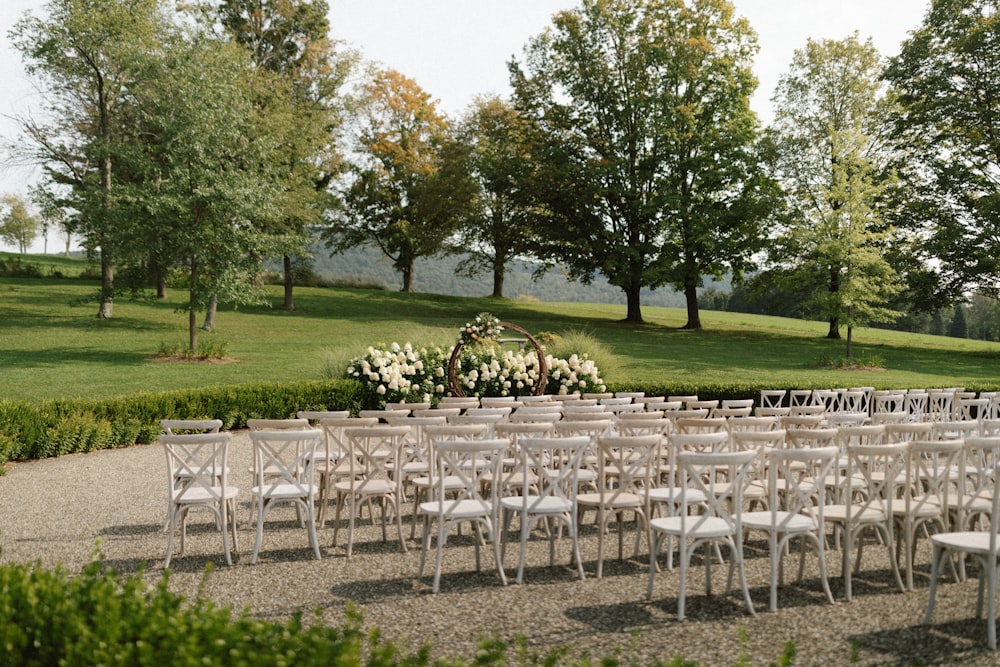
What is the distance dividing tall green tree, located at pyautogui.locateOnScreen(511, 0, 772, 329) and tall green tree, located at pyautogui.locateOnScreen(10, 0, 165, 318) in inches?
721

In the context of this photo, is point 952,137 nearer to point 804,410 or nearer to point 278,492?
point 804,410

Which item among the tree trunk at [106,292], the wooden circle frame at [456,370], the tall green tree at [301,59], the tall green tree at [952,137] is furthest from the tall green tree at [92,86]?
the tall green tree at [952,137]

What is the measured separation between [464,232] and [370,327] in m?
14.1

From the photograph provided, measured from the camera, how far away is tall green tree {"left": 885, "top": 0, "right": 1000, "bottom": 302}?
35281 mm

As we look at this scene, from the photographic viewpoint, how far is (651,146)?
3891 cm

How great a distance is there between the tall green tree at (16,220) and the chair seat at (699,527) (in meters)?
76.2

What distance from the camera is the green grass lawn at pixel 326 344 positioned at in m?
19.6

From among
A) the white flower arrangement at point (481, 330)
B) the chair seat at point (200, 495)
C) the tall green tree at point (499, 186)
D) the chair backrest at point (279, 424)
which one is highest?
the tall green tree at point (499, 186)

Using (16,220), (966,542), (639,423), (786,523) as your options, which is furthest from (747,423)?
(16,220)

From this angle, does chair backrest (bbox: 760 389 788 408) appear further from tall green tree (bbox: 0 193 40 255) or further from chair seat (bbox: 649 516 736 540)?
tall green tree (bbox: 0 193 40 255)

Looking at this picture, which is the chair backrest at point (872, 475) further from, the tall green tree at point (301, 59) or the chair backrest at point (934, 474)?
the tall green tree at point (301, 59)

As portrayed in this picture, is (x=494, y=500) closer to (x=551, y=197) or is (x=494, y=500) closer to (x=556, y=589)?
(x=556, y=589)

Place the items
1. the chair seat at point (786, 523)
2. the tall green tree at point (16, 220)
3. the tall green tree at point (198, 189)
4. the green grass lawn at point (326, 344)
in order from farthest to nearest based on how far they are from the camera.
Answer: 1. the tall green tree at point (16, 220)
2. the tall green tree at point (198, 189)
3. the green grass lawn at point (326, 344)
4. the chair seat at point (786, 523)

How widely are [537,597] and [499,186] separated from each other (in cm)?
3761
